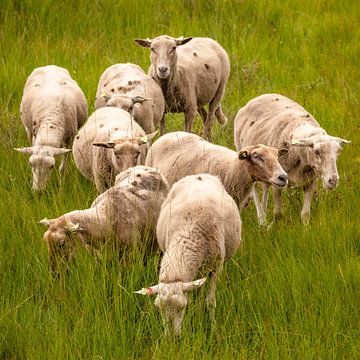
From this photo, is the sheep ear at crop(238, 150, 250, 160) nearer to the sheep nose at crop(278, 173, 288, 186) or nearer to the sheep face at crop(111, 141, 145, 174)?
the sheep nose at crop(278, 173, 288, 186)

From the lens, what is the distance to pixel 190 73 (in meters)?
9.55

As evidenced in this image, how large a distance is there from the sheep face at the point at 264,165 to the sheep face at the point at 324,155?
49cm

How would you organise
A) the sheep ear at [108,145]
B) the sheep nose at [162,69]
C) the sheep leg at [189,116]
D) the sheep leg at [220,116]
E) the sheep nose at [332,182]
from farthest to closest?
the sheep leg at [220,116]
the sheep leg at [189,116]
the sheep nose at [162,69]
the sheep ear at [108,145]
the sheep nose at [332,182]

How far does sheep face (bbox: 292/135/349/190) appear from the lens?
6.55 meters

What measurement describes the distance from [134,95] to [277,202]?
2.10m

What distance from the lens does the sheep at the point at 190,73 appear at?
9.05 m

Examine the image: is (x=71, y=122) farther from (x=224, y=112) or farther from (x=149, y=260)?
(x=149, y=260)

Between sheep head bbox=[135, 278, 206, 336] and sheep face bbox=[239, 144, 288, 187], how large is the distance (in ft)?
5.57

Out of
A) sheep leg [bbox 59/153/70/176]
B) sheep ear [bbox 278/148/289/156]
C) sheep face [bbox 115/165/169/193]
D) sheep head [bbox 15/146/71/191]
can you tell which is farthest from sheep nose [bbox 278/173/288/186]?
sheep leg [bbox 59/153/70/176]

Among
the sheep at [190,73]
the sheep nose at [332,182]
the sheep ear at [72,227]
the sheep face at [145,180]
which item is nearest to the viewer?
the sheep ear at [72,227]

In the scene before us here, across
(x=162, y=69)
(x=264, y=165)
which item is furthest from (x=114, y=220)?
(x=162, y=69)

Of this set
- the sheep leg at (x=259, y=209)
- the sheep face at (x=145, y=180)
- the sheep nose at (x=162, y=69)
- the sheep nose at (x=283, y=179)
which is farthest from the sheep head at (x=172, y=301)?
the sheep nose at (x=162, y=69)

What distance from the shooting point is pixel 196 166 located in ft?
22.1

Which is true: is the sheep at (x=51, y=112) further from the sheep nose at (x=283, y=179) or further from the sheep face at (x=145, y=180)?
the sheep nose at (x=283, y=179)
